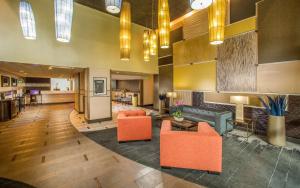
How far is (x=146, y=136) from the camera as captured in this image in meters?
4.30

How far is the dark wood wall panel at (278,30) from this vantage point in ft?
14.1

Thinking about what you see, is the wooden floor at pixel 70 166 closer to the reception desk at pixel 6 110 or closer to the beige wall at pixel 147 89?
the reception desk at pixel 6 110

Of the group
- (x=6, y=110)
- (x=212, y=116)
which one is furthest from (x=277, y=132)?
(x=6, y=110)

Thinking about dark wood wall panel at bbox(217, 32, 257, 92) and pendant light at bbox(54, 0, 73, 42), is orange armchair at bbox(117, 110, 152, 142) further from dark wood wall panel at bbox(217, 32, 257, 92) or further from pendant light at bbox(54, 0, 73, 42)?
dark wood wall panel at bbox(217, 32, 257, 92)

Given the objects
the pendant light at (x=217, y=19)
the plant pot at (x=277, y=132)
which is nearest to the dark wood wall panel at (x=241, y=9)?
the pendant light at (x=217, y=19)

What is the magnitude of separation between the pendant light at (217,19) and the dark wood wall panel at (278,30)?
3073 mm

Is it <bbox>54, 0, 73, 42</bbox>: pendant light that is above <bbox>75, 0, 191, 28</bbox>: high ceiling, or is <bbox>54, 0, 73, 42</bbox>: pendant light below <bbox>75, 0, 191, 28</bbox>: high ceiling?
below

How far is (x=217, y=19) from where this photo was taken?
2.83m

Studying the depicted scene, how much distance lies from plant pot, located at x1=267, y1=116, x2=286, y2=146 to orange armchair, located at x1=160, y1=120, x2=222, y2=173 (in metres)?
2.70

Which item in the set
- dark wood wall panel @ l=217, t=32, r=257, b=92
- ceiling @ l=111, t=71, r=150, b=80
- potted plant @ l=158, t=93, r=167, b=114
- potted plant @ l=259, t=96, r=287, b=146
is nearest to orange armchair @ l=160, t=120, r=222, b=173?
potted plant @ l=259, t=96, r=287, b=146

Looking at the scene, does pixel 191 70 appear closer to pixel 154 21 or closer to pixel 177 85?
pixel 177 85

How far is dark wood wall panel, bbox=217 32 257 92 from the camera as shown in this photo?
5.18 m

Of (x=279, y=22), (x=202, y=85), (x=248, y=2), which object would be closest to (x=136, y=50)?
(x=202, y=85)

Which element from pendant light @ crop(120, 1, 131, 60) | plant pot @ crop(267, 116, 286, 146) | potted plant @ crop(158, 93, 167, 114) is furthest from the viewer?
potted plant @ crop(158, 93, 167, 114)
